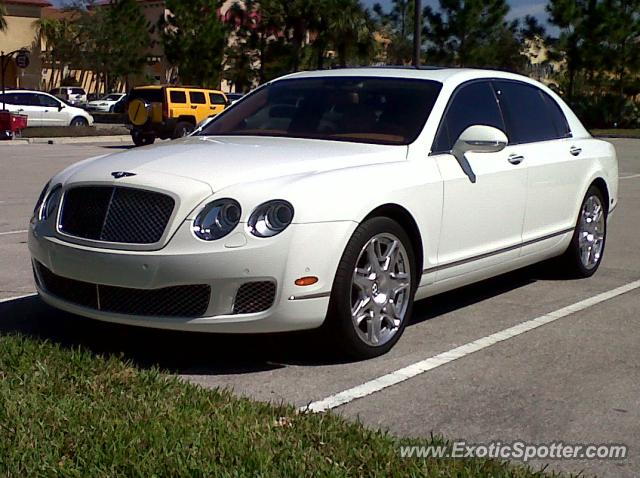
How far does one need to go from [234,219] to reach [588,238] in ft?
12.5

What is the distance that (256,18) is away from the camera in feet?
152

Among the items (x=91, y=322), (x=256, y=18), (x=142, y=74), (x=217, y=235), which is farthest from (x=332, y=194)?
(x=142, y=74)

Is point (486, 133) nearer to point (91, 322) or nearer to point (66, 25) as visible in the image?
point (91, 322)

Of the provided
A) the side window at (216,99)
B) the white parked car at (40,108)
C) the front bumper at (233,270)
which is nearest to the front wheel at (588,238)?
the front bumper at (233,270)

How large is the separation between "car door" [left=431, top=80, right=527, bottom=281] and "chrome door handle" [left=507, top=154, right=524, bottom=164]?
0.02m

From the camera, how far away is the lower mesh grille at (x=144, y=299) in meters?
4.75

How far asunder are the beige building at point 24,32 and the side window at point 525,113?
61277mm

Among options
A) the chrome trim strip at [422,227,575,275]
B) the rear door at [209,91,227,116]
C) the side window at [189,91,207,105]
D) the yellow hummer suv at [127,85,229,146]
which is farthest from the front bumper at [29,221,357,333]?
the rear door at [209,91,227,116]

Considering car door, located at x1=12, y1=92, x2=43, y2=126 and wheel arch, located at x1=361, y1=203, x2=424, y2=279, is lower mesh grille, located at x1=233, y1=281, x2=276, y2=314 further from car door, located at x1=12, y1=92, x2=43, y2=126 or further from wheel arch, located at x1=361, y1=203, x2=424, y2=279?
car door, located at x1=12, y1=92, x2=43, y2=126

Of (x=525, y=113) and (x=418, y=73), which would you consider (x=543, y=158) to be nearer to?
(x=525, y=113)

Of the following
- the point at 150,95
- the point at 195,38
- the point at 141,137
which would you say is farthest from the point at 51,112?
the point at 195,38

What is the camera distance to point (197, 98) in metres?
27.6

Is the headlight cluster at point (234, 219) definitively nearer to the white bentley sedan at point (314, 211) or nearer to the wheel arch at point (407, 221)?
the white bentley sedan at point (314, 211)

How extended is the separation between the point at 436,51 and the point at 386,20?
17.3 meters
